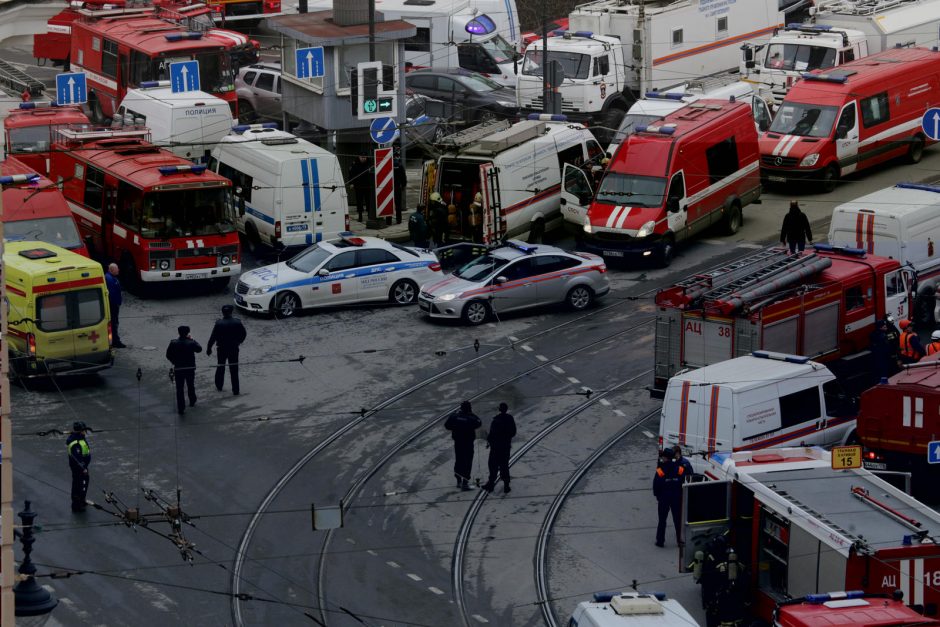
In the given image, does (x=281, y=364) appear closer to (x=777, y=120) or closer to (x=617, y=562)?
(x=617, y=562)

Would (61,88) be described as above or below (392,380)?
above

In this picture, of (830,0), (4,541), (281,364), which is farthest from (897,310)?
(830,0)

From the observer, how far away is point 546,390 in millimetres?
29000

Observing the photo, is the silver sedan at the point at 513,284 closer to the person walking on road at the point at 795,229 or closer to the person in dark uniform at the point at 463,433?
the person walking on road at the point at 795,229

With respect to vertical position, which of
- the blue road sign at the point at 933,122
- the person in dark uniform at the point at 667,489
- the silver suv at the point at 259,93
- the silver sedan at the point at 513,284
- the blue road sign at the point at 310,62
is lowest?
the person in dark uniform at the point at 667,489

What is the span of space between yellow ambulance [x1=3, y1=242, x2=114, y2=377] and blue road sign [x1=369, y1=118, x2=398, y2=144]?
27.8 ft

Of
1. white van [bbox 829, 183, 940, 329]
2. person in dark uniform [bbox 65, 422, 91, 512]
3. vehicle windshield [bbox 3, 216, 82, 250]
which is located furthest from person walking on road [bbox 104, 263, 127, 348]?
white van [bbox 829, 183, 940, 329]

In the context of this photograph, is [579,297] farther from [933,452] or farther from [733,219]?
[933,452]

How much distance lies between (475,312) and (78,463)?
9.64 m

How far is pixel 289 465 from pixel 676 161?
12.2 m

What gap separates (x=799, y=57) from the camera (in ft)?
144

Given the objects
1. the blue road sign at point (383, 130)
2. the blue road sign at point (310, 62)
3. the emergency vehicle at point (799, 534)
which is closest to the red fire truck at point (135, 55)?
the blue road sign at point (310, 62)

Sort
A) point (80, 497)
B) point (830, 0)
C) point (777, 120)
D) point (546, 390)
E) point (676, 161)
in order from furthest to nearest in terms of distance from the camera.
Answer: point (830, 0), point (777, 120), point (676, 161), point (546, 390), point (80, 497)

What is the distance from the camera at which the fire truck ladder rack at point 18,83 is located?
44.6 m
